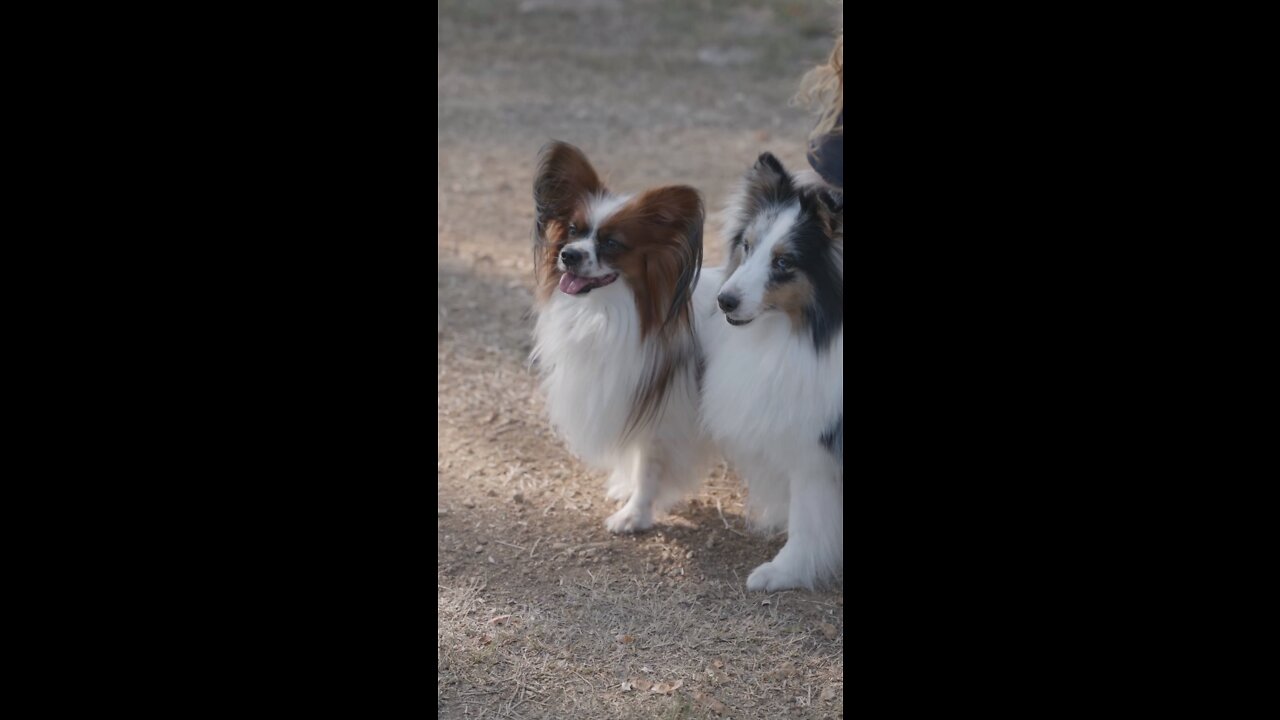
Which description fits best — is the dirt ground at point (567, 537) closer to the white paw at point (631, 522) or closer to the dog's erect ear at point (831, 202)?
the white paw at point (631, 522)

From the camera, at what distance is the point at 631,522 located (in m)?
→ 3.94

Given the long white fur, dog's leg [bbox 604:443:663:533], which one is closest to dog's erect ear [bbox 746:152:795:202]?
the long white fur

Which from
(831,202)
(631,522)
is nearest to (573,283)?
(831,202)

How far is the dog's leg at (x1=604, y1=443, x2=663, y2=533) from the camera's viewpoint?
12.7 ft

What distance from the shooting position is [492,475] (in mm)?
4336

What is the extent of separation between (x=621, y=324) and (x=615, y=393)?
22cm

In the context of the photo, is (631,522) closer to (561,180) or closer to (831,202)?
(561,180)

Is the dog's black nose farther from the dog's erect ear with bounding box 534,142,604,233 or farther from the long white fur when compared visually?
the dog's erect ear with bounding box 534,142,604,233

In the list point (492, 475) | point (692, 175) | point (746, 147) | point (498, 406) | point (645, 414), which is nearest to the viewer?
point (645, 414)

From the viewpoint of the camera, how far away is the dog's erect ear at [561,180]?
11.2 feet

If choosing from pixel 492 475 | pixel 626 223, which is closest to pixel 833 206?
pixel 626 223
